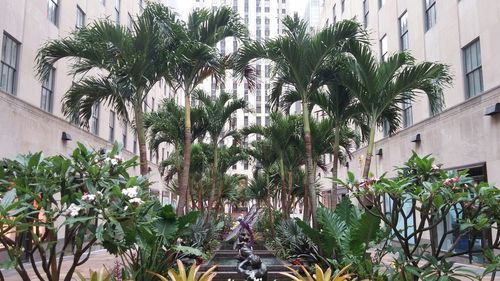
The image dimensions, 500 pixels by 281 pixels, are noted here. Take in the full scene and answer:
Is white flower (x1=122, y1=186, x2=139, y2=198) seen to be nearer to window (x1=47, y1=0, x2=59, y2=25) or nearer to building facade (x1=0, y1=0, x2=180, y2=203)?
building facade (x1=0, y1=0, x2=180, y2=203)

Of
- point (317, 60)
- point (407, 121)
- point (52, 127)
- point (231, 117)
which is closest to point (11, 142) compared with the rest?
point (52, 127)

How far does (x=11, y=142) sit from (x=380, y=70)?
10730 mm

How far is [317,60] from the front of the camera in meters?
10.6

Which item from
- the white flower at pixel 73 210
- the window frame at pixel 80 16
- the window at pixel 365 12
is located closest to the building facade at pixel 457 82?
the window at pixel 365 12

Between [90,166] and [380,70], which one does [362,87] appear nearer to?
[380,70]

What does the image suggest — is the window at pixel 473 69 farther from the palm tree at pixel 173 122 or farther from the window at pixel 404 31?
the palm tree at pixel 173 122

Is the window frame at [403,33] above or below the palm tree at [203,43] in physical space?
above

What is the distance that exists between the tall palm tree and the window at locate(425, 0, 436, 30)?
8.36 metres

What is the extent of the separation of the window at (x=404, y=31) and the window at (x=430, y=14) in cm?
193

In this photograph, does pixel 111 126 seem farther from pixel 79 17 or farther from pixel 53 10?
pixel 53 10

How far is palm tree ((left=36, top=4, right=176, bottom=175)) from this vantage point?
9820 millimetres

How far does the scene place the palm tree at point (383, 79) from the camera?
995 centimetres

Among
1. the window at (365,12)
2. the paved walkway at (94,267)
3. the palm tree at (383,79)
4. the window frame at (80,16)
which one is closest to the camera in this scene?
the palm tree at (383,79)

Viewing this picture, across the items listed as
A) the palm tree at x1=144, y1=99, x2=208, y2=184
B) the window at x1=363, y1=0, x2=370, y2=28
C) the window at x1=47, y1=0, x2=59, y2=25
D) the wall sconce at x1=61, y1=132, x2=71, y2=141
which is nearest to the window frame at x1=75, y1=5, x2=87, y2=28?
the window at x1=47, y1=0, x2=59, y2=25
